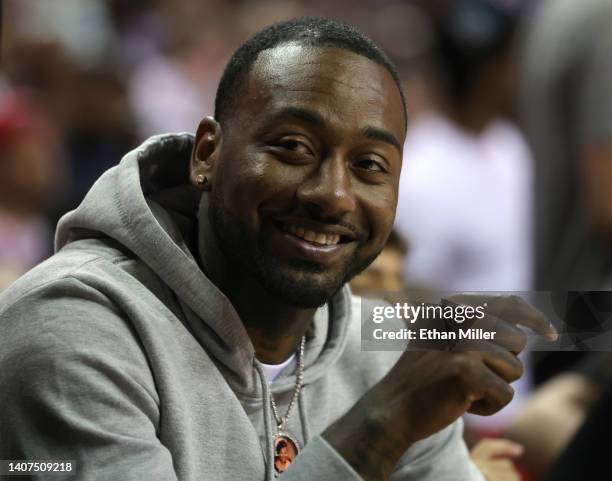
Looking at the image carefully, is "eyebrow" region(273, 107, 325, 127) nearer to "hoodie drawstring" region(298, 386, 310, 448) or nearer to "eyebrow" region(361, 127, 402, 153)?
"eyebrow" region(361, 127, 402, 153)

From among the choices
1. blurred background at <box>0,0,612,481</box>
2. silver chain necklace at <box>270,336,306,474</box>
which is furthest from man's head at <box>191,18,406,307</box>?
blurred background at <box>0,0,612,481</box>

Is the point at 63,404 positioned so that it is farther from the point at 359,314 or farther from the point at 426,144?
the point at 426,144

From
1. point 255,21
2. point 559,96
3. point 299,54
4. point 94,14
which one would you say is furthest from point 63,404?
point 255,21

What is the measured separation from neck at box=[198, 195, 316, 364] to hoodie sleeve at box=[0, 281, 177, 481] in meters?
0.28

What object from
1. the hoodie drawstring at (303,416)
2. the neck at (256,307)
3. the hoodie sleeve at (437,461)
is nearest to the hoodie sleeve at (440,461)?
the hoodie sleeve at (437,461)

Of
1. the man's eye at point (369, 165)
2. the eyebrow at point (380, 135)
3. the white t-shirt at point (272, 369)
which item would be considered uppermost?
the eyebrow at point (380, 135)

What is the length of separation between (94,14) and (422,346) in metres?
4.99

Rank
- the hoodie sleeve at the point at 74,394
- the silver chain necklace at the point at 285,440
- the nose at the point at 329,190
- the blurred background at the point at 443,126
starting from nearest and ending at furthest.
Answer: the hoodie sleeve at the point at 74,394 → the nose at the point at 329,190 → the silver chain necklace at the point at 285,440 → the blurred background at the point at 443,126

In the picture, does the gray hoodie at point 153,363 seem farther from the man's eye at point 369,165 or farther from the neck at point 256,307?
the man's eye at point 369,165

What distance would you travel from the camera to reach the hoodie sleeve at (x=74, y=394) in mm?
1893

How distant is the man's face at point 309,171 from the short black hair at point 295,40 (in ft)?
0.08

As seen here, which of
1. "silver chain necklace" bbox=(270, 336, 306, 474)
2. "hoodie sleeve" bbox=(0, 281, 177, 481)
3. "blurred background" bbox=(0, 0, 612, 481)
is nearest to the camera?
"hoodie sleeve" bbox=(0, 281, 177, 481)

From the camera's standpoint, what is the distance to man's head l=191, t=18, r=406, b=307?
2088 mm

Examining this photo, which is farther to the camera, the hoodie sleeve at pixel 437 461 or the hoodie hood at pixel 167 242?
the hoodie sleeve at pixel 437 461
